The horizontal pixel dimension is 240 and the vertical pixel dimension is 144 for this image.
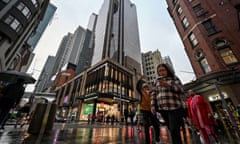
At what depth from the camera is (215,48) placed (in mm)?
11664

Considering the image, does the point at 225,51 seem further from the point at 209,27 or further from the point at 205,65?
the point at 209,27

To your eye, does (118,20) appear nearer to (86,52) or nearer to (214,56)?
(86,52)

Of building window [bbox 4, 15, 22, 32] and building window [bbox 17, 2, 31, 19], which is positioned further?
building window [bbox 17, 2, 31, 19]

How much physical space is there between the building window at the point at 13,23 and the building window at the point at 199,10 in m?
25.9

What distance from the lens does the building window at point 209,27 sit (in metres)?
12.6

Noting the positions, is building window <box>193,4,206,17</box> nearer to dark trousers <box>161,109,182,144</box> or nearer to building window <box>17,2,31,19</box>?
dark trousers <box>161,109,182,144</box>

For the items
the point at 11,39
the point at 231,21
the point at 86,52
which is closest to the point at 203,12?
the point at 231,21

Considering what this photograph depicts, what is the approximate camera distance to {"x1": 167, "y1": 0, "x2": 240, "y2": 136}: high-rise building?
970 centimetres

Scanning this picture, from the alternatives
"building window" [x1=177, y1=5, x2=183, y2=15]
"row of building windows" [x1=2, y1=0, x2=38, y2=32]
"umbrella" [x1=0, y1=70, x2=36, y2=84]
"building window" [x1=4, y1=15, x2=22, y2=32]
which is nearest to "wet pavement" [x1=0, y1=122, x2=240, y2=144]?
"umbrella" [x1=0, y1=70, x2=36, y2=84]

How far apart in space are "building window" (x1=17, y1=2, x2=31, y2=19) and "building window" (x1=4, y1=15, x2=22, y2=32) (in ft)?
6.40

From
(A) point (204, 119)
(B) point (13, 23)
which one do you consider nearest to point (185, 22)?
(A) point (204, 119)

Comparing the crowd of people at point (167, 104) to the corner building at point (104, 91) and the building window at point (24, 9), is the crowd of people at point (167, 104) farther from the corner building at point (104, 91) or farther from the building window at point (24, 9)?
the building window at point (24, 9)

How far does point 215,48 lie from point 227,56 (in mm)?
1318

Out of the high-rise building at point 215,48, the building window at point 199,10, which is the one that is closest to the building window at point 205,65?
the high-rise building at point 215,48
